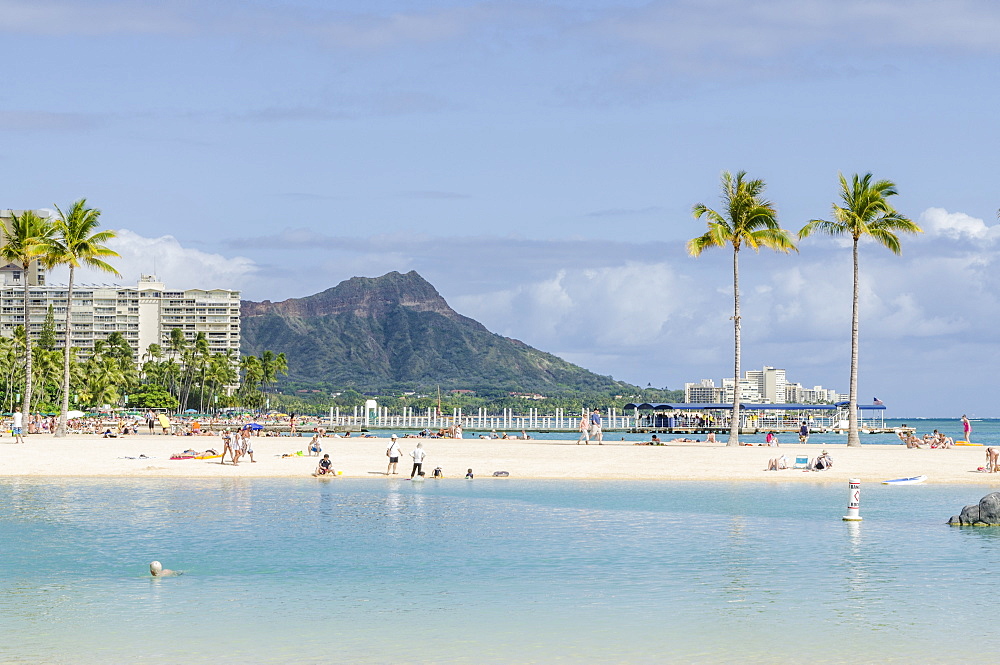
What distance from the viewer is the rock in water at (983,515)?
2650 centimetres

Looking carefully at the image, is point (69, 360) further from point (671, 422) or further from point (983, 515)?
point (983, 515)

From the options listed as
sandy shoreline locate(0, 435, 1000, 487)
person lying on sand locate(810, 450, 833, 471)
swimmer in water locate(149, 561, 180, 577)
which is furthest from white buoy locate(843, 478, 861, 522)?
swimmer in water locate(149, 561, 180, 577)

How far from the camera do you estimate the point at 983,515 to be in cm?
2666

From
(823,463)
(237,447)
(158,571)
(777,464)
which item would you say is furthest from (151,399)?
(158,571)

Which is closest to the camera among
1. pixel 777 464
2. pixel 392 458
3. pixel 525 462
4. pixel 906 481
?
pixel 906 481

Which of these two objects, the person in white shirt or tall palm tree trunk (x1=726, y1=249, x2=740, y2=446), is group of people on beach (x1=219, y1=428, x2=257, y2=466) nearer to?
the person in white shirt

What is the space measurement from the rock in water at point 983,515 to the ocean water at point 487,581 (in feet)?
2.31

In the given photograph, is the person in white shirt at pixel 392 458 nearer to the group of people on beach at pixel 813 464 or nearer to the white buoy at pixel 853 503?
the group of people on beach at pixel 813 464

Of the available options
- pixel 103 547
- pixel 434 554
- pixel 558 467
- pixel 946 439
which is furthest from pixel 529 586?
pixel 946 439

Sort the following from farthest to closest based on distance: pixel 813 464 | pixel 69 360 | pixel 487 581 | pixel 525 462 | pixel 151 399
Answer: pixel 151 399
pixel 69 360
pixel 525 462
pixel 813 464
pixel 487 581

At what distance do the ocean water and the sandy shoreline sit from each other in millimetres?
8550

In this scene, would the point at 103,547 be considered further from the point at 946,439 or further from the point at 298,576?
the point at 946,439

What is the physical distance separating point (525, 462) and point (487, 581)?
2823cm

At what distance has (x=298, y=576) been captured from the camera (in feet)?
63.6
